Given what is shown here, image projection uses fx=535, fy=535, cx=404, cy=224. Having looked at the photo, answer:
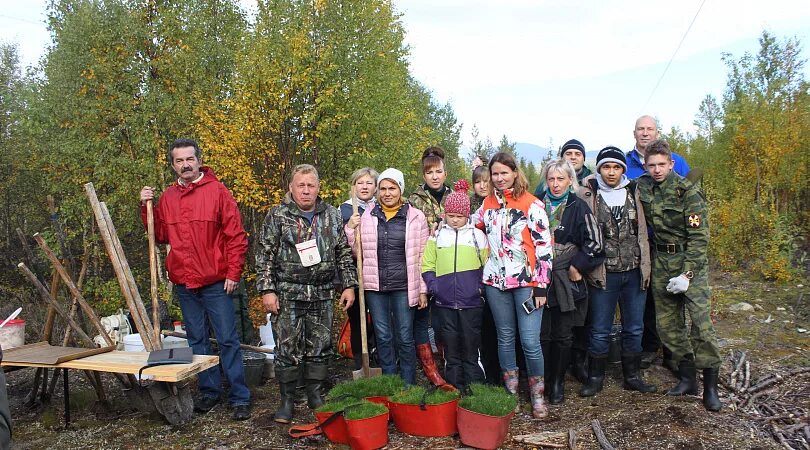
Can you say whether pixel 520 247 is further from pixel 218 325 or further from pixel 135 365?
pixel 135 365

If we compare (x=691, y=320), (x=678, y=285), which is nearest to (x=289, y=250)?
(x=678, y=285)

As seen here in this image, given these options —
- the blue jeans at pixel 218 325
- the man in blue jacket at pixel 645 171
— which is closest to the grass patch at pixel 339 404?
the blue jeans at pixel 218 325

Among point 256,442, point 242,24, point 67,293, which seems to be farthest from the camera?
point 242,24

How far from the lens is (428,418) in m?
3.89

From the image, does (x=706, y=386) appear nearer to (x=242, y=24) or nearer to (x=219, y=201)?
(x=219, y=201)

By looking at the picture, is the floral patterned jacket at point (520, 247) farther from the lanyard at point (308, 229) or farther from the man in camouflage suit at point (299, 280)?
the lanyard at point (308, 229)

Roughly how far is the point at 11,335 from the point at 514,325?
4.64m

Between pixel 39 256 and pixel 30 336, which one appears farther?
pixel 39 256

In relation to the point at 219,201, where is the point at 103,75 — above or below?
above

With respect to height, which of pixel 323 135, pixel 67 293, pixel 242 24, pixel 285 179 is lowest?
pixel 67 293

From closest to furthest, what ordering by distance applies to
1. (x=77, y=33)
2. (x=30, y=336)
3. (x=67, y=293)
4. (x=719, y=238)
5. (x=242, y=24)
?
(x=30, y=336)
(x=67, y=293)
(x=77, y=33)
(x=719, y=238)
(x=242, y=24)

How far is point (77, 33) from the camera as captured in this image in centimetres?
1062

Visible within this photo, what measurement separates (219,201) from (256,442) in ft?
6.56

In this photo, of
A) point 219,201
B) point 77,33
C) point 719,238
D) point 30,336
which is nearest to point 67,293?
point 30,336
